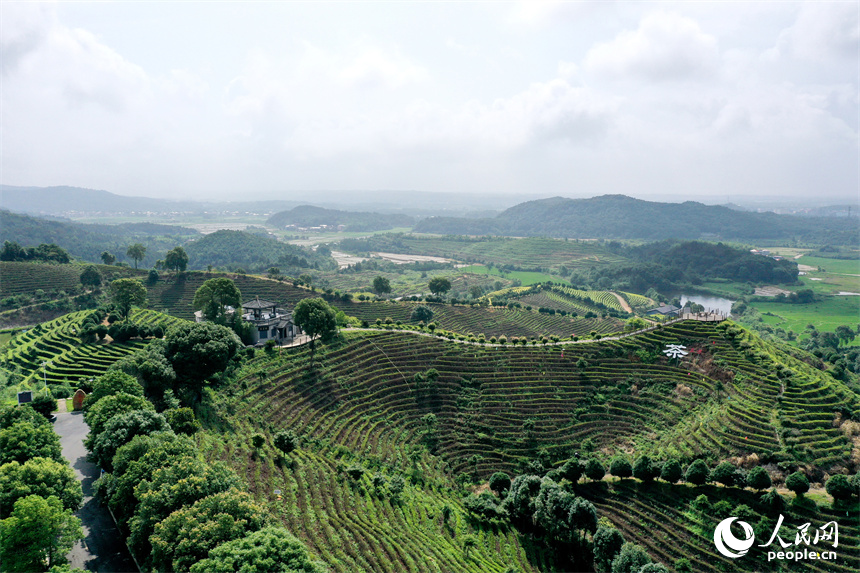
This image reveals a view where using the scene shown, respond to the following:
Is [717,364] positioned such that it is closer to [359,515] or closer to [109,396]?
[359,515]

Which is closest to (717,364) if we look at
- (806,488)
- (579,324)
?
(806,488)

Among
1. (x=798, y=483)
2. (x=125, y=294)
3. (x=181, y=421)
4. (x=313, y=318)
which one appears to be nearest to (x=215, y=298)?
(x=125, y=294)

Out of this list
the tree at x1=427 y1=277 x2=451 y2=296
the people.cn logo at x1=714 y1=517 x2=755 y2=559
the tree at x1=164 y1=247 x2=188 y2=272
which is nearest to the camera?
the people.cn logo at x1=714 y1=517 x2=755 y2=559

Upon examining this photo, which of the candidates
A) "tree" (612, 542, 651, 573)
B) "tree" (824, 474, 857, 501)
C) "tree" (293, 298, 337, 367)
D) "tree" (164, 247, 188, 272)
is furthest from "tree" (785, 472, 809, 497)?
"tree" (164, 247, 188, 272)

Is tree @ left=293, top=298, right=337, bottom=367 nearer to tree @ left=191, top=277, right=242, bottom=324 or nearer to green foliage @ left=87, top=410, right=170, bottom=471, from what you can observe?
tree @ left=191, top=277, right=242, bottom=324

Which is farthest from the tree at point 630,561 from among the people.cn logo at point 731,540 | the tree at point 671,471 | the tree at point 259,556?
the tree at point 259,556

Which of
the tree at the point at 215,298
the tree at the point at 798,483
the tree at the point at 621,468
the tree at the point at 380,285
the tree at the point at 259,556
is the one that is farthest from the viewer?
the tree at the point at 380,285

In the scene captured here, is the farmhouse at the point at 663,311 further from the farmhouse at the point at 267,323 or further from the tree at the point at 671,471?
the farmhouse at the point at 267,323

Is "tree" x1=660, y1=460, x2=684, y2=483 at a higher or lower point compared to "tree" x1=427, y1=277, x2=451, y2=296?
lower
